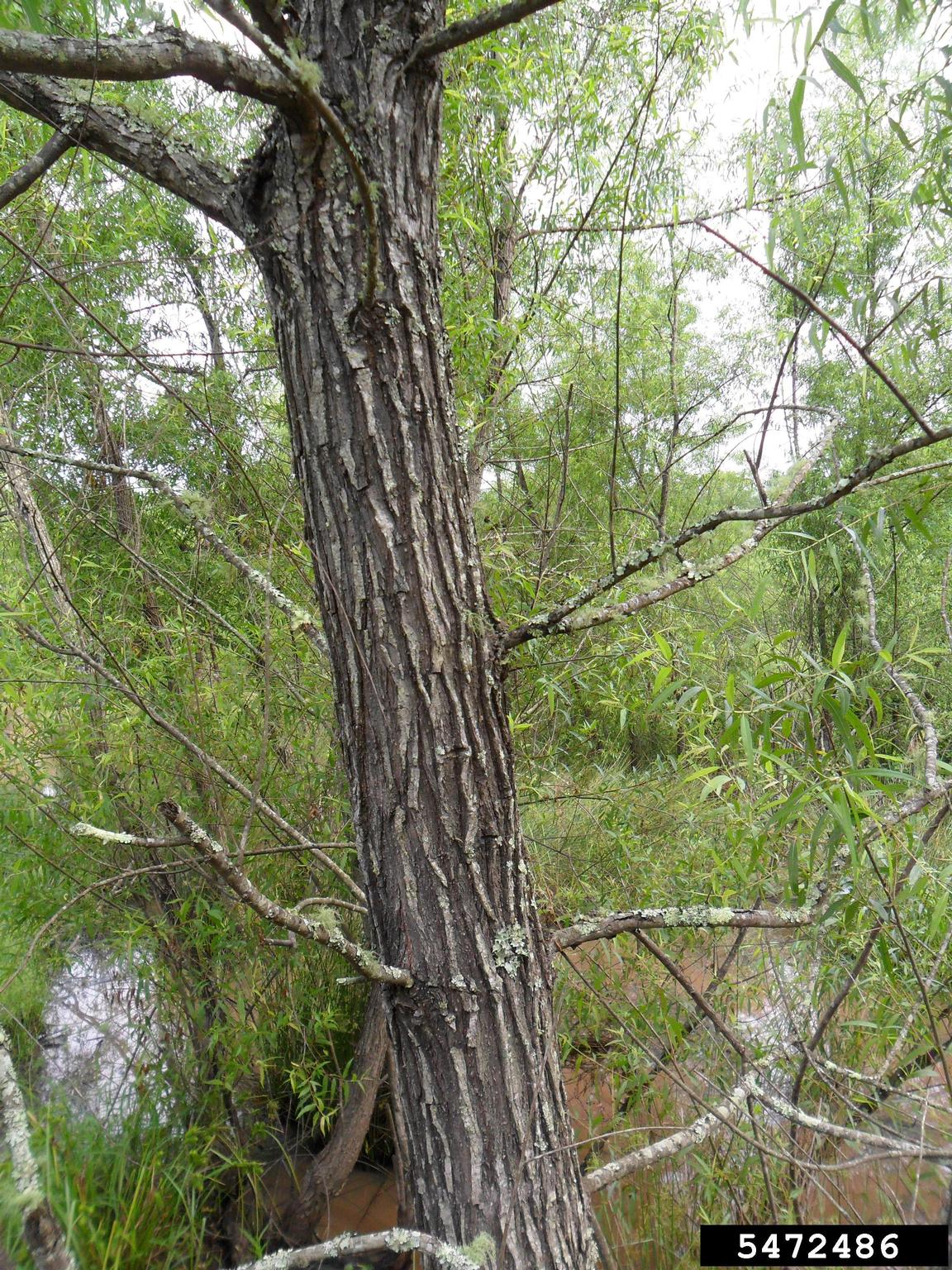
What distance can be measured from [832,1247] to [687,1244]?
0.51 m

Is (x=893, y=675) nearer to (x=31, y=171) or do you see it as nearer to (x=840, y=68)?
(x=840, y=68)

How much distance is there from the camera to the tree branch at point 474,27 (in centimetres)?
82

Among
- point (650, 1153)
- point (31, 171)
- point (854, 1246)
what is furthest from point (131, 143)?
point (854, 1246)

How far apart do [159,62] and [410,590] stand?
0.67 meters

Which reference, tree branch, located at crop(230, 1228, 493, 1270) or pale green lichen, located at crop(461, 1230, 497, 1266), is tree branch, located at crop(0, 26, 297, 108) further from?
pale green lichen, located at crop(461, 1230, 497, 1266)

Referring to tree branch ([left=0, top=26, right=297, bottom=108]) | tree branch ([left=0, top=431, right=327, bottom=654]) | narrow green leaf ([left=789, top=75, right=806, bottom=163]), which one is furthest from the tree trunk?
narrow green leaf ([left=789, top=75, right=806, bottom=163])

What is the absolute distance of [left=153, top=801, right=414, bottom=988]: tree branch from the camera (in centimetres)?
76

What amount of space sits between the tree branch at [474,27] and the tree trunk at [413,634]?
31 mm

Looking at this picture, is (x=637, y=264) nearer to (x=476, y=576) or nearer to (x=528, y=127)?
(x=528, y=127)

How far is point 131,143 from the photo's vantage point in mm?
989

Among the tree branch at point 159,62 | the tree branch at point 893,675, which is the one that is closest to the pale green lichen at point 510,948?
the tree branch at point 893,675

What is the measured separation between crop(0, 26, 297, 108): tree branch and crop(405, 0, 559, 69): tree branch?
208 millimetres

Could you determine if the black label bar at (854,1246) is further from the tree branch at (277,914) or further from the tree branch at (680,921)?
the tree branch at (277,914)

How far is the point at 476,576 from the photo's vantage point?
108 centimetres
